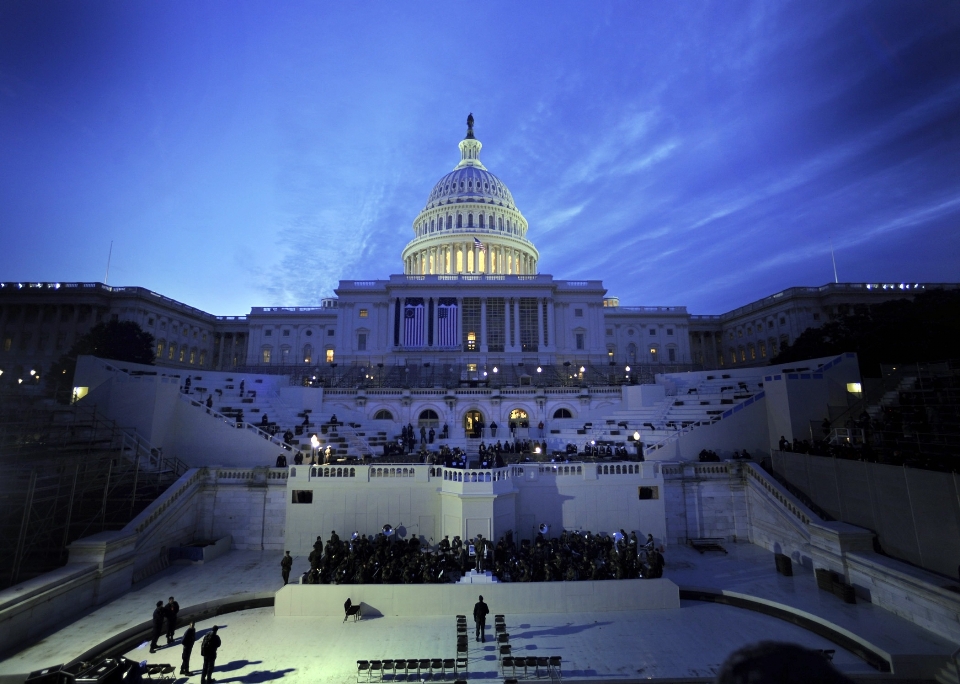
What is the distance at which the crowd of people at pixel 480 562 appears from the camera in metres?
17.5

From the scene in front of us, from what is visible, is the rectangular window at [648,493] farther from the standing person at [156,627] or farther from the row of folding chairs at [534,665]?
the standing person at [156,627]

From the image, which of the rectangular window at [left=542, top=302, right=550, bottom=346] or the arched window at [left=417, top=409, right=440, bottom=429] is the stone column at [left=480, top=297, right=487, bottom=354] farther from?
the arched window at [left=417, top=409, right=440, bottom=429]

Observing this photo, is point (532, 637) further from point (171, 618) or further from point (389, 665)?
point (171, 618)

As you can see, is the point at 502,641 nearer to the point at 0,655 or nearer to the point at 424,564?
the point at 424,564

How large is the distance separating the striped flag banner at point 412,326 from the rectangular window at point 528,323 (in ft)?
44.1

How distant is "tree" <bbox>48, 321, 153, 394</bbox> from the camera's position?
44.2 meters

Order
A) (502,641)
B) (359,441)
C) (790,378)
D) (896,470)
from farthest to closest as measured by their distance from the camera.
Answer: (359,441) < (790,378) < (896,470) < (502,641)

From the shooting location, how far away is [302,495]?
75.7 feet

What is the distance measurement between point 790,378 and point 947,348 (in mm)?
14966

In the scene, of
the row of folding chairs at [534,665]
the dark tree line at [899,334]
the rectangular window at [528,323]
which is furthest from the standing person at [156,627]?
the rectangular window at [528,323]

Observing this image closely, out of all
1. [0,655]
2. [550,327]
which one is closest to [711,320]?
[550,327]

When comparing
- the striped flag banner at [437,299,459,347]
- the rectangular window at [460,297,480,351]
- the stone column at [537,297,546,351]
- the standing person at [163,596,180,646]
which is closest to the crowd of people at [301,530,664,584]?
the standing person at [163,596,180,646]

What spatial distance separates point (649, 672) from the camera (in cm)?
1294

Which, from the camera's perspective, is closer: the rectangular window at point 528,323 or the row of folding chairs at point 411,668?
the row of folding chairs at point 411,668
